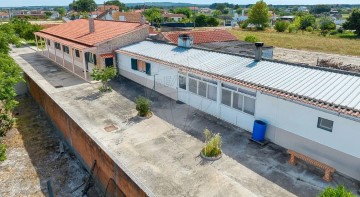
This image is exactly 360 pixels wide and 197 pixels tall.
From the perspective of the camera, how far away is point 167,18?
106 metres

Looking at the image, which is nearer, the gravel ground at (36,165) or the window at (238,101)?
the gravel ground at (36,165)

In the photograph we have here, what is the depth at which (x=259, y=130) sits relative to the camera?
12875mm

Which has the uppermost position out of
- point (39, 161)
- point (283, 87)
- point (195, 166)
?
point (283, 87)

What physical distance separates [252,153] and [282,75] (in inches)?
161

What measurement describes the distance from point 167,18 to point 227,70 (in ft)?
Result: 312

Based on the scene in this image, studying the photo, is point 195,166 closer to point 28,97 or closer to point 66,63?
point 28,97

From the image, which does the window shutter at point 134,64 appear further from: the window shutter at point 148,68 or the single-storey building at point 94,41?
the single-storey building at point 94,41

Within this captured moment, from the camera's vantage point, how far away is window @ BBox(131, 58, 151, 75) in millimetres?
20797

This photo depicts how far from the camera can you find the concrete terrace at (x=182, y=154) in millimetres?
10070

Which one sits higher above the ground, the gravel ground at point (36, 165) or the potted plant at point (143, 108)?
the potted plant at point (143, 108)

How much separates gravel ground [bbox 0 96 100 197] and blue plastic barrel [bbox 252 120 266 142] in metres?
7.82

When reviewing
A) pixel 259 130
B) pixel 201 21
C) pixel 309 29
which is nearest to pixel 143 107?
pixel 259 130

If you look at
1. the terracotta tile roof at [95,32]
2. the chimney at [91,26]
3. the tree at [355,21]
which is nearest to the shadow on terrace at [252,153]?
the terracotta tile roof at [95,32]

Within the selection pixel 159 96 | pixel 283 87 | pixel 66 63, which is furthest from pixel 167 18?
pixel 283 87
